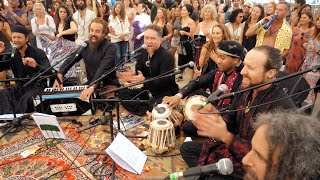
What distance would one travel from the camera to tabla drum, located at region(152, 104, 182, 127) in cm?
328

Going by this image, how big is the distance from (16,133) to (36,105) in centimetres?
51

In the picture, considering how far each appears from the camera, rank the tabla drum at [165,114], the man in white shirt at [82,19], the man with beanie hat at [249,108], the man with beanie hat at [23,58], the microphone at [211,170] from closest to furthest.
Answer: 1. the microphone at [211,170]
2. the man with beanie hat at [249,108]
3. the tabla drum at [165,114]
4. the man with beanie hat at [23,58]
5. the man in white shirt at [82,19]

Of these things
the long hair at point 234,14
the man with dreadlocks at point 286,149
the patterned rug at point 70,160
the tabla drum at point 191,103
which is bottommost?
the patterned rug at point 70,160

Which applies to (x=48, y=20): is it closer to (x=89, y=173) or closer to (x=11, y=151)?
(x=11, y=151)

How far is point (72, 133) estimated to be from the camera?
3.82 m

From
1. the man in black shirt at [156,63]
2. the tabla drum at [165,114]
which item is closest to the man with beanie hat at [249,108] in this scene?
the tabla drum at [165,114]

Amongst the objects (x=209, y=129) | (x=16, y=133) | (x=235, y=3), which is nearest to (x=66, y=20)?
(x=16, y=133)

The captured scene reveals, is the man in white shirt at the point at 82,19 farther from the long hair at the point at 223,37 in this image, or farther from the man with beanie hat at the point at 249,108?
the man with beanie hat at the point at 249,108

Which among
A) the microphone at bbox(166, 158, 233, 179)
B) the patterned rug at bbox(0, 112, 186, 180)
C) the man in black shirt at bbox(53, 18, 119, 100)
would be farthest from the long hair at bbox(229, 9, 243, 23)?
the microphone at bbox(166, 158, 233, 179)

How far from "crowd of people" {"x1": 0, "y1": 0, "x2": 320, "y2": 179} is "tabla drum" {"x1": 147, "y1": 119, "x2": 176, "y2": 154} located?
25 centimetres

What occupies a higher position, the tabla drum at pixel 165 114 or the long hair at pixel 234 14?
the long hair at pixel 234 14

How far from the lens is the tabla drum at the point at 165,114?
328cm

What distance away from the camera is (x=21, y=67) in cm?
433

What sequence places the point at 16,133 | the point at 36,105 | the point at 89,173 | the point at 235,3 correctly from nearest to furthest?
the point at 89,173
the point at 16,133
the point at 36,105
the point at 235,3
